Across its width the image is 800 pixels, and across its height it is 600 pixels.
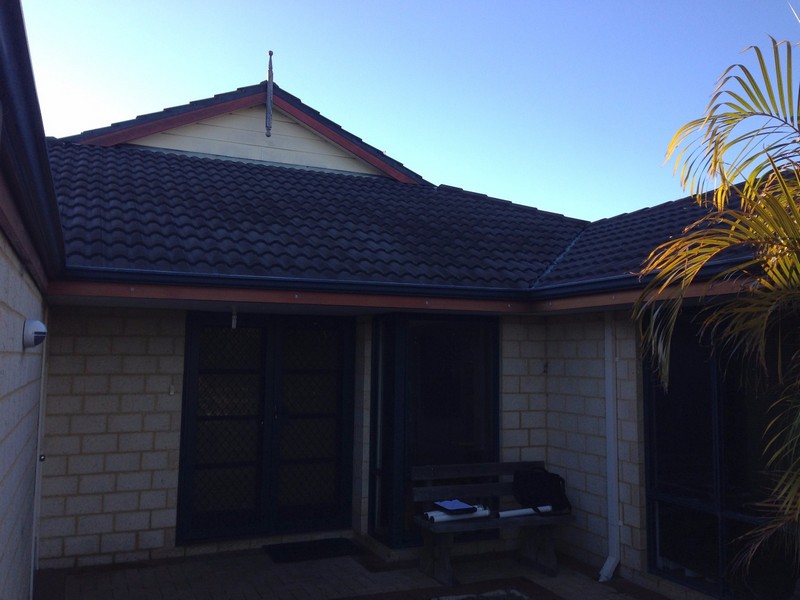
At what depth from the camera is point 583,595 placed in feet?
19.5

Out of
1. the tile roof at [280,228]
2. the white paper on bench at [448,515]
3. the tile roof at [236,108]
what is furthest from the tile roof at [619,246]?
the tile roof at [236,108]

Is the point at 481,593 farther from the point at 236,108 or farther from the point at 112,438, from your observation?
the point at 236,108

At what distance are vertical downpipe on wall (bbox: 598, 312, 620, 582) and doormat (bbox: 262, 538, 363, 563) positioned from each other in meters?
2.45

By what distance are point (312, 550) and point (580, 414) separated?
303cm

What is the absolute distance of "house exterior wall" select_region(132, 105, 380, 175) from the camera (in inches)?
416

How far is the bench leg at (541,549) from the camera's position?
653 centimetres

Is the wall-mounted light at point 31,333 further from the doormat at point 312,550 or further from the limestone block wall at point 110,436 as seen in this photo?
the doormat at point 312,550

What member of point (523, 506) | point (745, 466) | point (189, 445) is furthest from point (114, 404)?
point (745, 466)

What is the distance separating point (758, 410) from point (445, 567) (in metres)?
2.95

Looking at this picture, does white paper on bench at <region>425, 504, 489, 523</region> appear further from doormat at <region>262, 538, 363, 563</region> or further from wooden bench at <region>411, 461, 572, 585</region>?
doormat at <region>262, 538, 363, 563</region>

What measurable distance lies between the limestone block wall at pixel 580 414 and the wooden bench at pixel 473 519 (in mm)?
322

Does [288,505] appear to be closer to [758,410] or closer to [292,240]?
[292,240]

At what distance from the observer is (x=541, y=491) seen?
22.4ft

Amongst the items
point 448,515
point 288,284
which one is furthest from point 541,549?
point 288,284
